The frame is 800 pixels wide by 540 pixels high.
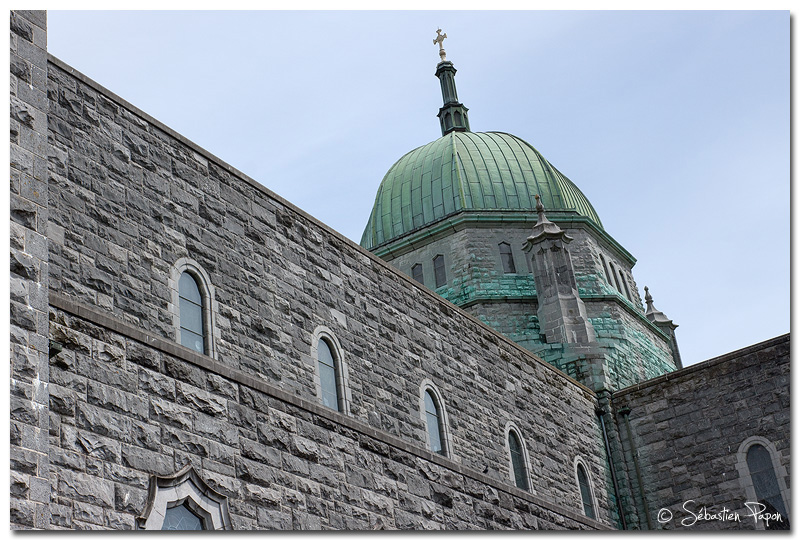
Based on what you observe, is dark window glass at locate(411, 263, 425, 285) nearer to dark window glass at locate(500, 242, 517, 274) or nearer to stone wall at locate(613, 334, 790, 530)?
dark window glass at locate(500, 242, 517, 274)

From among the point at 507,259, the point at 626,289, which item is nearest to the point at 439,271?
the point at 507,259

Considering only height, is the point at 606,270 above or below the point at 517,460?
above

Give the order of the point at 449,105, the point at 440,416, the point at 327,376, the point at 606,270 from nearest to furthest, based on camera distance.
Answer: the point at 327,376, the point at 440,416, the point at 606,270, the point at 449,105

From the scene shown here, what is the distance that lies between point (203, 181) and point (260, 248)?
1.12 m

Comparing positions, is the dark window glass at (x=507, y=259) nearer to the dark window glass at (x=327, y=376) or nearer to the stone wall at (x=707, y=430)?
the stone wall at (x=707, y=430)

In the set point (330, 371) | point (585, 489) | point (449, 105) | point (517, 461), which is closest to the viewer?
point (330, 371)

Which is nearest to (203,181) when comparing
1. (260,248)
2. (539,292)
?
(260,248)

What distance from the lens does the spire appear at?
3222 cm

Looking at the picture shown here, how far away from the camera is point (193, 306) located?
477 inches

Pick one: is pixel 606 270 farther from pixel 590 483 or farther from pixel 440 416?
pixel 440 416

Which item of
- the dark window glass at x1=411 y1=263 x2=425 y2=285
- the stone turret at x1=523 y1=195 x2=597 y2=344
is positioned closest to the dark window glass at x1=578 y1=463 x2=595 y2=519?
the stone turret at x1=523 y1=195 x2=597 y2=344

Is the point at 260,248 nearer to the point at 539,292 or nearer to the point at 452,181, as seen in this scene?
the point at 539,292

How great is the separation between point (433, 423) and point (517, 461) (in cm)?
232

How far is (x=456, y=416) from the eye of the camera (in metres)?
16.1
